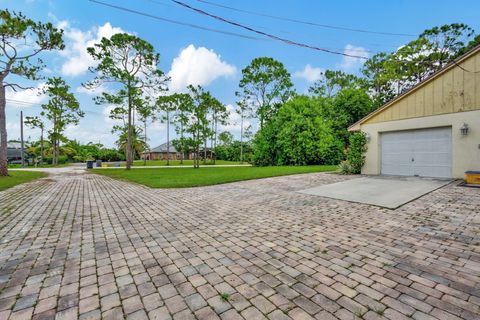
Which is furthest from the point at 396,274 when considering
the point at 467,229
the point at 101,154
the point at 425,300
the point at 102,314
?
the point at 101,154

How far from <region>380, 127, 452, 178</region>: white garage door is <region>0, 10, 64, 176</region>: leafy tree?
63.1 ft

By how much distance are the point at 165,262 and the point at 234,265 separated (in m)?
0.82

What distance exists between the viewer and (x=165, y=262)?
2.54 m

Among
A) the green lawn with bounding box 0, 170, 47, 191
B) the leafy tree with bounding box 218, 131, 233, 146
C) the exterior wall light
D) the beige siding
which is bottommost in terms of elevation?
the green lawn with bounding box 0, 170, 47, 191

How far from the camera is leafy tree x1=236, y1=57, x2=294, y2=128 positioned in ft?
84.5

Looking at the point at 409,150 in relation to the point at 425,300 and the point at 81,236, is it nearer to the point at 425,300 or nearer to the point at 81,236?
the point at 425,300

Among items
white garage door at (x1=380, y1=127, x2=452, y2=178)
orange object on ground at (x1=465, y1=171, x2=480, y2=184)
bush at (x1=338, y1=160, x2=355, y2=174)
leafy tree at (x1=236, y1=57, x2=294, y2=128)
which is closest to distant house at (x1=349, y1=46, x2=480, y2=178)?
white garage door at (x1=380, y1=127, x2=452, y2=178)

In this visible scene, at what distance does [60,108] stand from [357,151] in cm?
3319

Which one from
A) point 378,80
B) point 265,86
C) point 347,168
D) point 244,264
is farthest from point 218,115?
point 244,264

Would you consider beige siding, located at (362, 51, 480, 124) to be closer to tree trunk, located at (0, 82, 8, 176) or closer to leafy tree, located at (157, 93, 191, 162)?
leafy tree, located at (157, 93, 191, 162)

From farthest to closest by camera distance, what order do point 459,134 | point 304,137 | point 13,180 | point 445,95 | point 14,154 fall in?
point 14,154
point 304,137
point 13,180
point 445,95
point 459,134

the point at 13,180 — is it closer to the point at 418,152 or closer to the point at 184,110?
the point at 184,110

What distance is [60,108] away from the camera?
27109 millimetres

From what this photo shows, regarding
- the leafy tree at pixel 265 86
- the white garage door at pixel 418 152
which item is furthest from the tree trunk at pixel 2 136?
the white garage door at pixel 418 152
